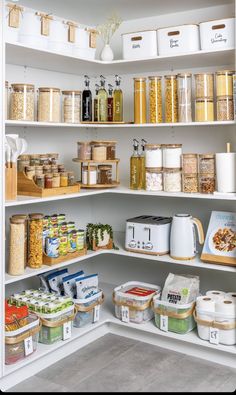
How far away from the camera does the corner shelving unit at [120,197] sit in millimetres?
2779

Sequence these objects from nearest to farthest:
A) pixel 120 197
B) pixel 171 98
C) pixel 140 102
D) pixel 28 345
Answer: pixel 28 345
pixel 171 98
pixel 140 102
pixel 120 197

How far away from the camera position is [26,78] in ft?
10.6

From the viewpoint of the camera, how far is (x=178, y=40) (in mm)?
2918

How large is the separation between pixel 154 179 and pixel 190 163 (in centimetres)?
26

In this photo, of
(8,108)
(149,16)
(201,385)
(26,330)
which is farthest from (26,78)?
(201,385)

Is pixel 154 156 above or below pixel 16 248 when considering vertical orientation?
above

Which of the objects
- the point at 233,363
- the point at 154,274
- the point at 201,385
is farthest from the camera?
the point at 154,274

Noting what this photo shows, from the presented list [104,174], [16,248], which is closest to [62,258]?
[16,248]

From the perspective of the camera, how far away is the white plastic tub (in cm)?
305

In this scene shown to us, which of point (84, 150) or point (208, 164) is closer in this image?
point (208, 164)

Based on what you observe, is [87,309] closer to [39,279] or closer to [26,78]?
[39,279]

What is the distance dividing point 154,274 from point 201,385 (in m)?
1.16

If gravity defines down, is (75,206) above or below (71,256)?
above

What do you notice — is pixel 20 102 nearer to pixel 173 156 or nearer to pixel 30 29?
pixel 30 29
